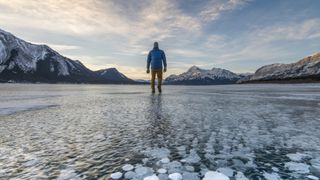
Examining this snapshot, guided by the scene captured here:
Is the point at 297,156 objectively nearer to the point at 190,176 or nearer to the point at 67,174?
the point at 190,176

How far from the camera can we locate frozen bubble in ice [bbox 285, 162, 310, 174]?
12.8 feet

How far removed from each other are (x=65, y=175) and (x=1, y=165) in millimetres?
1334

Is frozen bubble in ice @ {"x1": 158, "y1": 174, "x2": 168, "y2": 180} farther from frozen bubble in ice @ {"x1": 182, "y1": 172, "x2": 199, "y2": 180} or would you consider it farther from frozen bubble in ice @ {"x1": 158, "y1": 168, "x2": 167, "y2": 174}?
frozen bubble in ice @ {"x1": 182, "y1": 172, "x2": 199, "y2": 180}

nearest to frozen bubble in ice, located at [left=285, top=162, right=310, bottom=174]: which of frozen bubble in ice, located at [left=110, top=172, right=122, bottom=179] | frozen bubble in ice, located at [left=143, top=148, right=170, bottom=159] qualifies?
frozen bubble in ice, located at [left=143, top=148, right=170, bottom=159]

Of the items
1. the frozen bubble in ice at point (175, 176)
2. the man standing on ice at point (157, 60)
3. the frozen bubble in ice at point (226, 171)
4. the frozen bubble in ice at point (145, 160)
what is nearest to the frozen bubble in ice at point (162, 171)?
the frozen bubble in ice at point (175, 176)

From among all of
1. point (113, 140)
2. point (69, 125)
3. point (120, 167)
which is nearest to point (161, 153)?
point (120, 167)

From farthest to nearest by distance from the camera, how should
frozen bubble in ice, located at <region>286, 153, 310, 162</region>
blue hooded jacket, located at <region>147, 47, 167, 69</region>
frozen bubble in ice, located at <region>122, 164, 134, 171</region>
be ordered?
1. blue hooded jacket, located at <region>147, 47, 167, 69</region>
2. frozen bubble in ice, located at <region>286, 153, 310, 162</region>
3. frozen bubble in ice, located at <region>122, 164, 134, 171</region>

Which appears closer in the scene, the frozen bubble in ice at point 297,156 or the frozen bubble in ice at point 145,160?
the frozen bubble in ice at point 145,160

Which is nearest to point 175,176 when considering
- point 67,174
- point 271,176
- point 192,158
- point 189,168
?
point 189,168

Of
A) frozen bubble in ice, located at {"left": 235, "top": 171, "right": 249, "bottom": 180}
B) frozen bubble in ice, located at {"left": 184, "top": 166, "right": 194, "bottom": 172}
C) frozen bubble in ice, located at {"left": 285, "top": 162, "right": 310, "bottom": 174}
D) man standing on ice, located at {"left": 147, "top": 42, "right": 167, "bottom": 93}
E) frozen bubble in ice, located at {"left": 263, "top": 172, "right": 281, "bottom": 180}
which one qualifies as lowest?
frozen bubble in ice, located at {"left": 184, "top": 166, "right": 194, "bottom": 172}

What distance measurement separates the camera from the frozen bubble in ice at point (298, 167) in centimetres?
391

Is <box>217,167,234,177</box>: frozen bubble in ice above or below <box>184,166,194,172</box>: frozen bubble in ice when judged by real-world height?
above

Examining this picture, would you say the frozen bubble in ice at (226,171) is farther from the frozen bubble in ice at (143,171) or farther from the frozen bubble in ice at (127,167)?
the frozen bubble in ice at (127,167)

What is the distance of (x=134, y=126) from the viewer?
25.1ft
